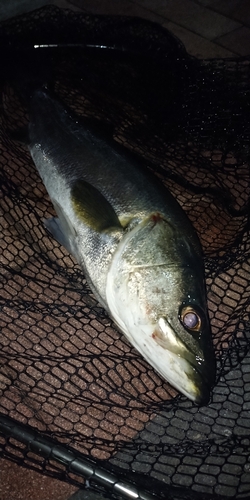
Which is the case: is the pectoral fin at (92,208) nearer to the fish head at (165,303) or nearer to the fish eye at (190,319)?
the fish head at (165,303)

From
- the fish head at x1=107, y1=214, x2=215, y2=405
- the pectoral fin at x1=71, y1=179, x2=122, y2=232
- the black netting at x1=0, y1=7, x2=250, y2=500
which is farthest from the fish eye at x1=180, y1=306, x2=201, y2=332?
the pectoral fin at x1=71, y1=179, x2=122, y2=232

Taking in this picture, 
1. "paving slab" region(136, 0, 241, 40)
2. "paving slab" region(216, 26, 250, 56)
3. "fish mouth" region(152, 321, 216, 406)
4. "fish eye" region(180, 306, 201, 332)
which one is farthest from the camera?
"paving slab" region(136, 0, 241, 40)

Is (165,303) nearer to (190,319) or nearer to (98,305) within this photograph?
(190,319)

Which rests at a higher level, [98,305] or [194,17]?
[194,17]

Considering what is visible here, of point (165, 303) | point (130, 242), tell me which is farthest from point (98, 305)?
point (165, 303)

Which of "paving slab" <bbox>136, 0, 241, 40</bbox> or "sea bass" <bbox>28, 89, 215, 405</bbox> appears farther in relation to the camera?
"paving slab" <bbox>136, 0, 241, 40</bbox>

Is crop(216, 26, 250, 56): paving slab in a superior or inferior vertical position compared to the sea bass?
superior

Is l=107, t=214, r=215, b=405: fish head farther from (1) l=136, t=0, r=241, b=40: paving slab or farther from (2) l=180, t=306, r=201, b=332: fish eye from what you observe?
(1) l=136, t=0, r=241, b=40: paving slab
